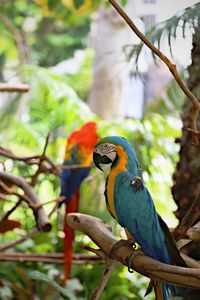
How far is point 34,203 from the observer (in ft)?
2.73

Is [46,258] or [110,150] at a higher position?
[110,150]

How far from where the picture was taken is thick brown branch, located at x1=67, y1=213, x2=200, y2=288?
50 cm

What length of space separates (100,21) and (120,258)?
5.21 feet

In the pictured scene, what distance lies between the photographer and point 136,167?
0.53m

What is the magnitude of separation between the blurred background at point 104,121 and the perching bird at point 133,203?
0.70ft

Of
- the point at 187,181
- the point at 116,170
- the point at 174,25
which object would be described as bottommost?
the point at 187,181

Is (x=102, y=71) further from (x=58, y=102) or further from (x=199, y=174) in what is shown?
(x=199, y=174)

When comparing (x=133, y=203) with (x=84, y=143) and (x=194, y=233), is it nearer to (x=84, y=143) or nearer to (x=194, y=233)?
(x=194, y=233)

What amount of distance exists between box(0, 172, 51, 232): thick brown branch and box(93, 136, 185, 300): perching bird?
0.75 feet

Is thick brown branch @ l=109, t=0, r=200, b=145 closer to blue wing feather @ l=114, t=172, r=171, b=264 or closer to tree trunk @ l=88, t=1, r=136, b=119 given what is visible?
blue wing feather @ l=114, t=172, r=171, b=264

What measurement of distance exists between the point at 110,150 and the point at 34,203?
35 centimetres

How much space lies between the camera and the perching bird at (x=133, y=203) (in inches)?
20.2

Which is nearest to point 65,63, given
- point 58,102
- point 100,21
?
point 100,21

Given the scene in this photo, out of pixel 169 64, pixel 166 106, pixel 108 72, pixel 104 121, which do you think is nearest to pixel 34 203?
pixel 169 64
